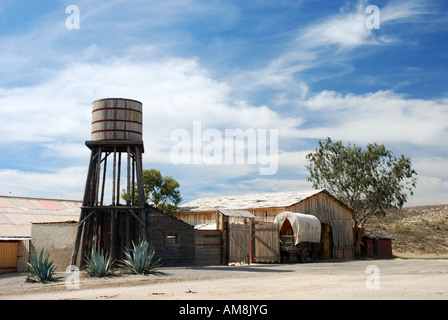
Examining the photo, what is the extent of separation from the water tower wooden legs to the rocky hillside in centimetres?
3833

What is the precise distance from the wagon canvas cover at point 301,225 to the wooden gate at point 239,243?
264cm

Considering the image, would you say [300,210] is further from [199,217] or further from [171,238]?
[171,238]

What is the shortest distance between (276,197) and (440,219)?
43.9 m

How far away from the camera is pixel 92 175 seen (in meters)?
25.2

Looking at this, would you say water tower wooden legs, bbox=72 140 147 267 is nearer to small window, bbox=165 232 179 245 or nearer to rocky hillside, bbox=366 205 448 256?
small window, bbox=165 232 179 245

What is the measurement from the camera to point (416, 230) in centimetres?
6594

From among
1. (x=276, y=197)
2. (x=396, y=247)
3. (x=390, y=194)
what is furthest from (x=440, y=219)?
(x=276, y=197)

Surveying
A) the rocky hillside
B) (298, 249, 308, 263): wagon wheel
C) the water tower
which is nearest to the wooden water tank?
the water tower

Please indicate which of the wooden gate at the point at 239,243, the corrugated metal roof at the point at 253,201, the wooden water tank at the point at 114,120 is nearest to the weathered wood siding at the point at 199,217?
the corrugated metal roof at the point at 253,201

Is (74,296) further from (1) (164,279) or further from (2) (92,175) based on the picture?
(2) (92,175)

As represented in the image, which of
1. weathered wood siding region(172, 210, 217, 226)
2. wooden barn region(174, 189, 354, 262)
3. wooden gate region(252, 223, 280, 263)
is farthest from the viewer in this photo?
weathered wood siding region(172, 210, 217, 226)

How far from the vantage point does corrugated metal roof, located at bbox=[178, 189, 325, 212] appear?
38359 millimetres

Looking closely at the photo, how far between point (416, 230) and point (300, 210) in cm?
3588

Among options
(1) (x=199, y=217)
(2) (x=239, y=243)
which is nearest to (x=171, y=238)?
(2) (x=239, y=243)
